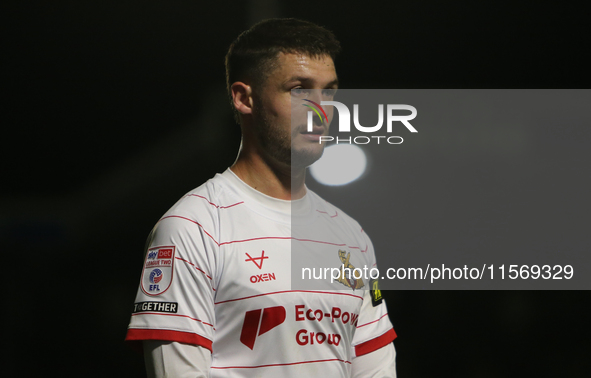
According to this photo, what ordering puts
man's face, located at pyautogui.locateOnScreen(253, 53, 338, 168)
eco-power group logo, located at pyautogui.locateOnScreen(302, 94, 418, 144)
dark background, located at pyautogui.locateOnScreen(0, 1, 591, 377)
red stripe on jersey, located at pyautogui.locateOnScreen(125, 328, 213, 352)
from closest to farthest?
Answer: red stripe on jersey, located at pyautogui.locateOnScreen(125, 328, 213, 352)
man's face, located at pyautogui.locateOnScreen(253, 53, 338, 168)
eco-power group logo, located at pyautogui.locateOnScreen(302, 94, 418, 144)
dark background, located at pyautogui.locateOnScreen(0, 1, 591, 377)

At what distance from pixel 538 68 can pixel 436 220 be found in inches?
35.3

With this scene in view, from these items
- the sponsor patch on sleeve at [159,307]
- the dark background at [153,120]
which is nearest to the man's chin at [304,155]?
the sponsor patch on sleeve at [159,307]

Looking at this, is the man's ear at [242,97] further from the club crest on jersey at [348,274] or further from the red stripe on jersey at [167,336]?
the red stripe on jersey at [167,336]

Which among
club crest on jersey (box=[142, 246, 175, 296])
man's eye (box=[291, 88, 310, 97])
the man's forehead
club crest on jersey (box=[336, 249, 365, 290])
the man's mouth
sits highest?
the man's forehead

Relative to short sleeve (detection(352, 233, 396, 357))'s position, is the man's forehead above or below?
above

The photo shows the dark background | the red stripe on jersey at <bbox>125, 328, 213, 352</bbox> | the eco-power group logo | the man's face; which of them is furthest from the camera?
the dark background

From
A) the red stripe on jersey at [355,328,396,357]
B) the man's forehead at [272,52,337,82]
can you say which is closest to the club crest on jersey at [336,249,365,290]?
the red stripe on jersey at [355,328,396,357]

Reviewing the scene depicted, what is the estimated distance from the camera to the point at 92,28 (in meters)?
2.58

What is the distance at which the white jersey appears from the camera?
1219 mm

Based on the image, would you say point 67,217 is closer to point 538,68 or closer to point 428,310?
point 428,310

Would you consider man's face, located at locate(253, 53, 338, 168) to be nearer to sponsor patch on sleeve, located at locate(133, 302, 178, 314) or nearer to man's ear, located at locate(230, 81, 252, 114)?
man's ear, located at locate(230, 81, 252, 114)

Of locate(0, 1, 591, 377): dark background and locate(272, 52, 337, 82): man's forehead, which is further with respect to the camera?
locate(0, 1, 591, 377): dark background

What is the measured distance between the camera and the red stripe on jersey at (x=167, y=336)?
1170 mm

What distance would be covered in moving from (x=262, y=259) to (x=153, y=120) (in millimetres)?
1585
